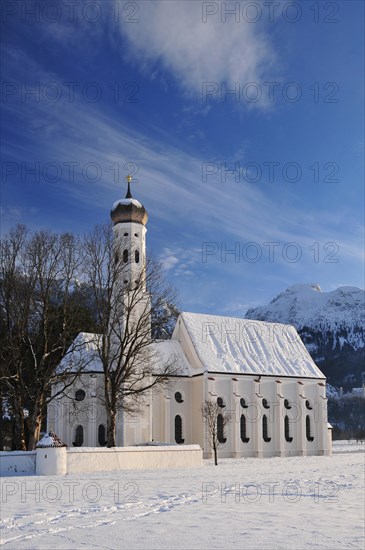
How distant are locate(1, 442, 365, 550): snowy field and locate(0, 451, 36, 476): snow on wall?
2805 millimetres

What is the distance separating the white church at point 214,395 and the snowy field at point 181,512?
15.3 metres

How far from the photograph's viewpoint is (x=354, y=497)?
19.8 m

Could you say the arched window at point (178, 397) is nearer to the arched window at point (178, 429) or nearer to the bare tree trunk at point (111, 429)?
the arched window at point (178, 429)

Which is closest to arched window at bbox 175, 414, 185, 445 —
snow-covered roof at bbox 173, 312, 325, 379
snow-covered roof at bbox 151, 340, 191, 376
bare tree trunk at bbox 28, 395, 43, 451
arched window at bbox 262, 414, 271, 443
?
snow-covered roof at bbox 151, 340, 191, 376

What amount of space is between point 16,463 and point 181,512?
47.0ft

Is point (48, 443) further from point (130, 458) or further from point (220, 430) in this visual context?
point (220, 430)

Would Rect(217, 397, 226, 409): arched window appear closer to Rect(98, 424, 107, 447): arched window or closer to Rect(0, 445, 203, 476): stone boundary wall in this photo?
Rect(98, 424, 107, 447): arched window

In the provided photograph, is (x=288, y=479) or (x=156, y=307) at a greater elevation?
(x=156, y=307)

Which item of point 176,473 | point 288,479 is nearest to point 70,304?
point 176,473

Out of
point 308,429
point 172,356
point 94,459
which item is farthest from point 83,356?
point 308,429

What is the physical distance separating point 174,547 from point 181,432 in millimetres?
33840

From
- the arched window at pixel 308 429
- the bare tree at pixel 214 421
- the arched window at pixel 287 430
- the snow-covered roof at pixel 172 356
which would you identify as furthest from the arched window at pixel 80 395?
the arched window at pixel 308 429

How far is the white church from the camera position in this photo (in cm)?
4094

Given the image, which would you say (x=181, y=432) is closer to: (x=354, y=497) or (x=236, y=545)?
(x=354, y=497)
